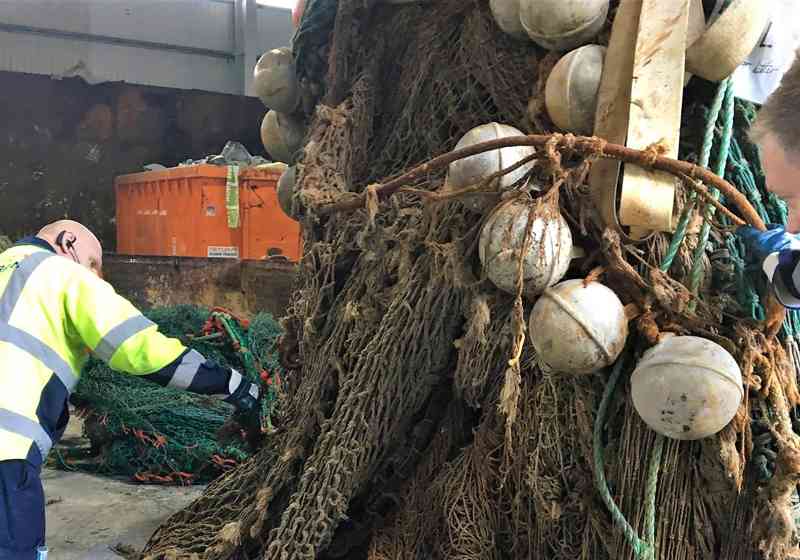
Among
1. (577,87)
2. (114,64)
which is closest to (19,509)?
(577,87)

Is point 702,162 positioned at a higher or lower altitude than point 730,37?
lower

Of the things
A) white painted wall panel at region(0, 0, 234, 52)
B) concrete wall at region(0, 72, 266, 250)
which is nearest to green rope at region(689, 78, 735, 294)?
concrete wall at region(0, 72, 266, 250)

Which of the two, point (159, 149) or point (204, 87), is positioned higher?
point (204, 87)

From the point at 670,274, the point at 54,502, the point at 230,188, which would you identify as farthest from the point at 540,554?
the point at 230,188

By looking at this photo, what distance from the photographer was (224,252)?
761 cm

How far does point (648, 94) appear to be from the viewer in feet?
6.95

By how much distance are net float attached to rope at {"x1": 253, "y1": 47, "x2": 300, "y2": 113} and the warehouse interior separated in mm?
12

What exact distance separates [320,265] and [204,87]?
868 centimetres

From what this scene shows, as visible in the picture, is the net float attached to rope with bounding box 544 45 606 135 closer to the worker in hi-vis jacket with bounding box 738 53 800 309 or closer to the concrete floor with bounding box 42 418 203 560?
the worker in hi-vis jacket with bounding box 738 53 800 309

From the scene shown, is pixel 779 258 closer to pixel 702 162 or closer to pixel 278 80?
pixel 702 162

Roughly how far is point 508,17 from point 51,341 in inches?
75.4

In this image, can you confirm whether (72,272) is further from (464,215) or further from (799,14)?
(799,14)

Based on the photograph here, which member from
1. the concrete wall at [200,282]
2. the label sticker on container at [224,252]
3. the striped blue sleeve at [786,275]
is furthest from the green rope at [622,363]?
the label sticker on container at [224,252]

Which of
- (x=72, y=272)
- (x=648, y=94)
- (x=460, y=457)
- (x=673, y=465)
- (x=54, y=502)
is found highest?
(x=648, y=94)
